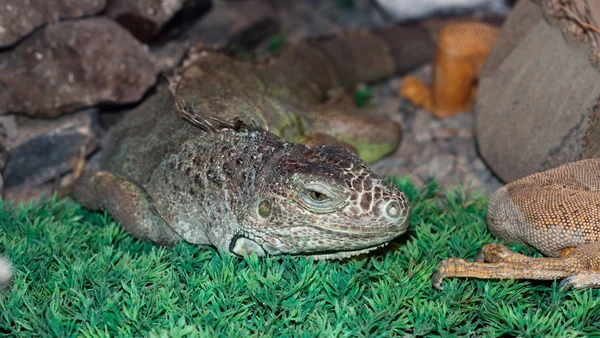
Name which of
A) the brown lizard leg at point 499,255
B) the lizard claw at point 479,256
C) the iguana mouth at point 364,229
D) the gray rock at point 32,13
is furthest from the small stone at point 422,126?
the gray rock at point 32,13

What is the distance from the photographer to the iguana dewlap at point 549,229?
9.61ft

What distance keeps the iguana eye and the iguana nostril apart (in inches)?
10.6

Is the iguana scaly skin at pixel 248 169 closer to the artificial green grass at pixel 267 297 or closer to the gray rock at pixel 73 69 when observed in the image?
the artificial green grass at pixel 267 297

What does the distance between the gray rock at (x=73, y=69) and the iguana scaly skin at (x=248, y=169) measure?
1.15 feet

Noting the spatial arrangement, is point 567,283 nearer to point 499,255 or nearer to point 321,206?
point 499,255

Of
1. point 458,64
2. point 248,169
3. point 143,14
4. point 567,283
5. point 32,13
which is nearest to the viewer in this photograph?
point 567,283

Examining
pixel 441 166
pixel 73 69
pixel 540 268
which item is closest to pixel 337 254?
pixel 540 268

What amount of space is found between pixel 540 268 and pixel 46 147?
3.11 m

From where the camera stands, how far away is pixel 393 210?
2908mm

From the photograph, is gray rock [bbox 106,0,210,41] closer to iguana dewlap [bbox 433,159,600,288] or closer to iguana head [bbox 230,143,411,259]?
iguana head [bbox 230,143,411,259]

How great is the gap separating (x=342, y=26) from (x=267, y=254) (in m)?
3.77

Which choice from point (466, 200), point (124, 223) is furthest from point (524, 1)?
point (124, 223)

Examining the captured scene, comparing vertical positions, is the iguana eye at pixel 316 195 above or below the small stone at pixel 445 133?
above

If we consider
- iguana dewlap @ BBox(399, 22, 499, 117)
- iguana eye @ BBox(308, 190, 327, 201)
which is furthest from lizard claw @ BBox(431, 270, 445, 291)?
iguana dewlap @ BBox(399, 22, 499, 117)
